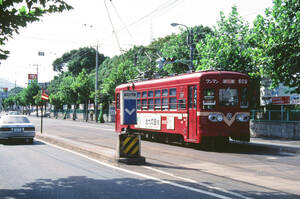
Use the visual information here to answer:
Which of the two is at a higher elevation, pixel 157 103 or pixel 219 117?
pixel 157 103

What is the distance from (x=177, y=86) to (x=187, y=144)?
2.83 m

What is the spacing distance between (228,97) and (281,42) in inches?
243

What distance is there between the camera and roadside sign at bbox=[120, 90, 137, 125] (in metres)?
A: 11.6

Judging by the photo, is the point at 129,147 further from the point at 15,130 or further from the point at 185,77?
the point at 15,130

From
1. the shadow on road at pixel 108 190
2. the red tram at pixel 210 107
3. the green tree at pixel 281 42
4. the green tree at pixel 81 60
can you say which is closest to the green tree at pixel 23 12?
the shadow on road at pixel 108 190


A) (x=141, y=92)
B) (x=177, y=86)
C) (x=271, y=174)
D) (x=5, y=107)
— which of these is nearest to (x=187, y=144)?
(x=177, y=86)

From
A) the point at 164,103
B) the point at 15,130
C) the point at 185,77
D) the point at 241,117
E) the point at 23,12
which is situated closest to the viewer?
the point at 23,12

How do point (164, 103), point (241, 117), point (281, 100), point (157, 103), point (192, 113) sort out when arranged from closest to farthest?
point (241, 117), point (192, 113), point (164, 103), point (157, 103), point (281, 100)

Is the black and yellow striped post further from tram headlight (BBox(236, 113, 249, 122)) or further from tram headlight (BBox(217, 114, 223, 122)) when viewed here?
tram headlight (BBox(236, 113, 249, 122))

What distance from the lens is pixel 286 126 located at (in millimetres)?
23109

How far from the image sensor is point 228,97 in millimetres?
16203

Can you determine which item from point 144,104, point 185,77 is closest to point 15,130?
point 144,104

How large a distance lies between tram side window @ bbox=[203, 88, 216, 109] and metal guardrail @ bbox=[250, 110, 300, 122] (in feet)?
29.1

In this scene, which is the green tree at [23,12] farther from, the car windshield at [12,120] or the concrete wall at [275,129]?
the concrete wall at [275,129]
